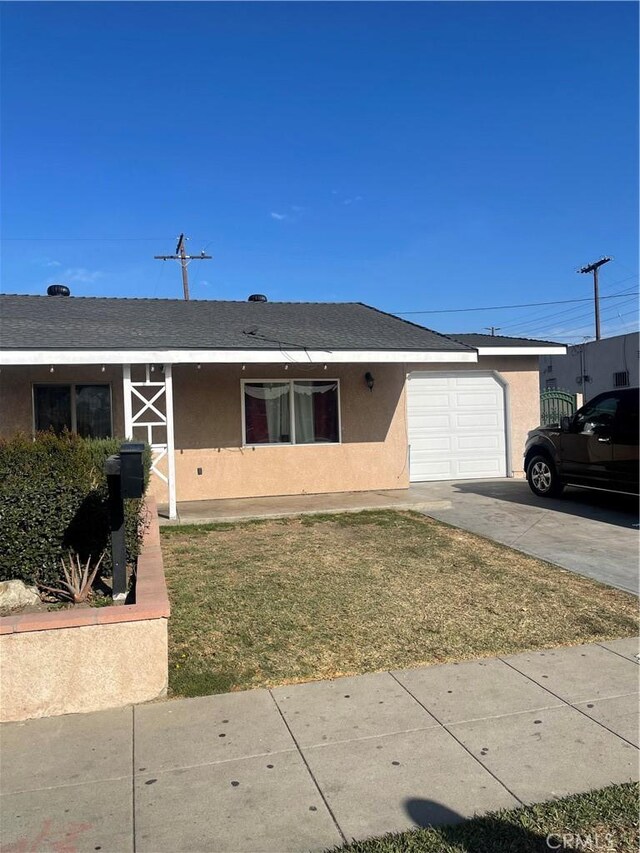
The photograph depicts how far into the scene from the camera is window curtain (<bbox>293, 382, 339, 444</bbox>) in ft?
39.9

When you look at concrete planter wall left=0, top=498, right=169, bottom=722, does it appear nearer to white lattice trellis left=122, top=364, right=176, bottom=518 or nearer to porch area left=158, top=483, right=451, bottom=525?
white lattice trellis left=122, top=364, right=176, bottom=518

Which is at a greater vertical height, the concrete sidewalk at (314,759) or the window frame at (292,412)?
the window frame at (292,412)

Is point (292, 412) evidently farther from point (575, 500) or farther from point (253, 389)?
point (575, 500)

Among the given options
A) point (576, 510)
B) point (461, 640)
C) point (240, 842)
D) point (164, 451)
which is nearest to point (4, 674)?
point (240, 842)

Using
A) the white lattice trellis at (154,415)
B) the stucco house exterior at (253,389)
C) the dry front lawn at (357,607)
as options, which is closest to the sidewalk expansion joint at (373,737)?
the dry front lawn at (357,607)

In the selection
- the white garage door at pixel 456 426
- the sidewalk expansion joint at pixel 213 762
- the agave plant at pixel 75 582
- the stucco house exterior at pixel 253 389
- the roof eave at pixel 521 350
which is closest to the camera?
the sidewalk expansion joint at pixel 213 762

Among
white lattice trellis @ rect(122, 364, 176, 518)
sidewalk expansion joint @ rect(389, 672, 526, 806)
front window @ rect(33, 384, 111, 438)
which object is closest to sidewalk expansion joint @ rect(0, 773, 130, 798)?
sidewalk expansion joint @ rect(389, 672, 526, 806)

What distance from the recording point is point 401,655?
15.1ft

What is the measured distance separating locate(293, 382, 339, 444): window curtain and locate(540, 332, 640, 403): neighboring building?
14.7 metres

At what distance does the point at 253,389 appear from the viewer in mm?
11906

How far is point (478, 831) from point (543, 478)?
31.0ft

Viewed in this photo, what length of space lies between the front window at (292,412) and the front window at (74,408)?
2.48 m

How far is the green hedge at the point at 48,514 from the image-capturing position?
5.09 metres

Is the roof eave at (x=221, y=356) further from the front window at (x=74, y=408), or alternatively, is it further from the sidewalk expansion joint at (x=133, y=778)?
the sidewalk expansion joint at (x=133, y=778)
